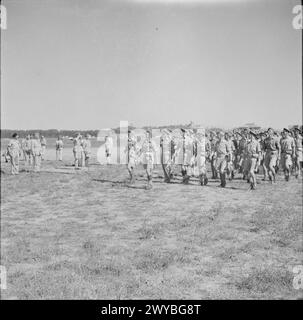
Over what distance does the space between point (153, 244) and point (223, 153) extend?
756cm

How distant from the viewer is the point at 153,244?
867 centimetres

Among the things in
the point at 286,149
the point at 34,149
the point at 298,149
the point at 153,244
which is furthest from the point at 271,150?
the point at 34,149

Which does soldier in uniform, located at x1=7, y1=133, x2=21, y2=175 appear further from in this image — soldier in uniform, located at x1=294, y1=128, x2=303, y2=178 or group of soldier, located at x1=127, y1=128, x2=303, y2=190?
soldier in uniform, located at x1=294, y1=128, x2=303, y2=178

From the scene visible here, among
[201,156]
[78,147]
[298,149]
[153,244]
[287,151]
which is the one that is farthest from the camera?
[78,147]

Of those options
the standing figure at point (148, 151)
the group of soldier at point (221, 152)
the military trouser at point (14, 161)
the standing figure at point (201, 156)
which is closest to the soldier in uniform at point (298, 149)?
the group of soldier at point (221, 152)

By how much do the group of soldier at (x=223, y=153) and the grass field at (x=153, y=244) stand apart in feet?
4.08

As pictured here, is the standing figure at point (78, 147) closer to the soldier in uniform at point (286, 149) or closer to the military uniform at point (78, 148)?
the military uniform at point (78, 148)

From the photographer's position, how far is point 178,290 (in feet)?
20.5

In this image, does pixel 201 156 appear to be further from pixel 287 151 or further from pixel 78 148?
pixel 78 148

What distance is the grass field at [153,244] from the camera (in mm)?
6336

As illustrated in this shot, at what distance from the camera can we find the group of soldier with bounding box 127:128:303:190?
15.4 meters

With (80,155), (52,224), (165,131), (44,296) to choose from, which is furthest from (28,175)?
(44,296)

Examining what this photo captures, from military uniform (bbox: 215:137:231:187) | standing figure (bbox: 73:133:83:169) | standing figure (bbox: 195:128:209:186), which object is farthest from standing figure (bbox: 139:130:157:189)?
standing figure (bbox: 73:133:83:169)
